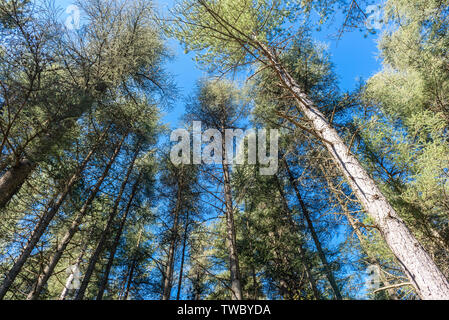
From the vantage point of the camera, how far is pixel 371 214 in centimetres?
282

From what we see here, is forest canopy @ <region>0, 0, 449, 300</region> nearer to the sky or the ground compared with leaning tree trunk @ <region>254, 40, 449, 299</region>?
nearer to the sky

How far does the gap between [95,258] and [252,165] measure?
6.63m

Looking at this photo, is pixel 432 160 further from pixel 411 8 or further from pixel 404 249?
pixel 411 8

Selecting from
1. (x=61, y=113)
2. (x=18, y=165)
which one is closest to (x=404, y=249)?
(x=61, y=113)

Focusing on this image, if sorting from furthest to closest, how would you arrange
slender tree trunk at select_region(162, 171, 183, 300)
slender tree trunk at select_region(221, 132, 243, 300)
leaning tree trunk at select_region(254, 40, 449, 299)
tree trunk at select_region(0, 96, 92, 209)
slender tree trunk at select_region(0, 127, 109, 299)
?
1. slender tree trunk at select_region(162, 171, 183, 300)
2. slender tree trunk at select_region(221, 132, 243, 300)
3. tree trunk at select_region(0, 96, 92, 209)
4. slender tree trunk at select_region(0, 127, 109, 299)
5. leaning tree trunk at select_region(254, 40, 449, 299)

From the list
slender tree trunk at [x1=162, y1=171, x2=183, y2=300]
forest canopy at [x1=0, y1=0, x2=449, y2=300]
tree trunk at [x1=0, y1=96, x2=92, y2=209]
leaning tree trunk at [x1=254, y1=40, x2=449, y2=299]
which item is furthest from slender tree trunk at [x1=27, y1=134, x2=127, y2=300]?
leaning tree trunk at [x1=254, y1=40, x2=449, y2=299]

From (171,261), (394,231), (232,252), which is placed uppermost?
(171,261)

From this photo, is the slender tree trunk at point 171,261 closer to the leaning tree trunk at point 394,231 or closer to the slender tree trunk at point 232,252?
the slender tree trunk at point 232,252

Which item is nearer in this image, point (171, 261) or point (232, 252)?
point (232, 252)

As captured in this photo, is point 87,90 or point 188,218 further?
point 188,218

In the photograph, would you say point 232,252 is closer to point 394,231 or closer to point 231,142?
point 394,231

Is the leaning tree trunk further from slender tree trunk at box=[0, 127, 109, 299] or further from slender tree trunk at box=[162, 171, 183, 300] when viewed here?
slender tree trunk at box=[162, 171, 183, 300]

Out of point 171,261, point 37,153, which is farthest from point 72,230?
point 171,261

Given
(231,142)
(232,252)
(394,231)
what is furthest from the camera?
(231,142)
